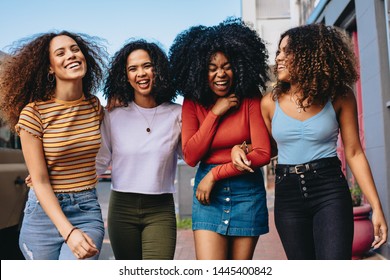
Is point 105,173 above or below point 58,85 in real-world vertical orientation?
below

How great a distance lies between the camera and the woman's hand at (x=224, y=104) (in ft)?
6.86

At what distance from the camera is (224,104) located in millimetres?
2105

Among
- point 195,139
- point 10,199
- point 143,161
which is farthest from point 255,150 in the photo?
point 10,199

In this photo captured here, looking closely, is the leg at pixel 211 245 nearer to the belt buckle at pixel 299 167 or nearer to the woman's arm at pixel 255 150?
the woman's arm at pixel 255 150

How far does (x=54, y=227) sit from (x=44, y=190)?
157mm

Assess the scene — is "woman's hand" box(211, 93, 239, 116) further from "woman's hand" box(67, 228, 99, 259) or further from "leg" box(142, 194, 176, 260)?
"woman's hand" box(67, 228, 99, 259)

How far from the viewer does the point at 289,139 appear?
2.00 m

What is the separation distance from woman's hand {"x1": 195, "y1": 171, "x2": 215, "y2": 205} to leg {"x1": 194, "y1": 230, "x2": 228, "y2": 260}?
0.44ft

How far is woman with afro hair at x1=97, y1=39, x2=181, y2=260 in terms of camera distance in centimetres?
223
